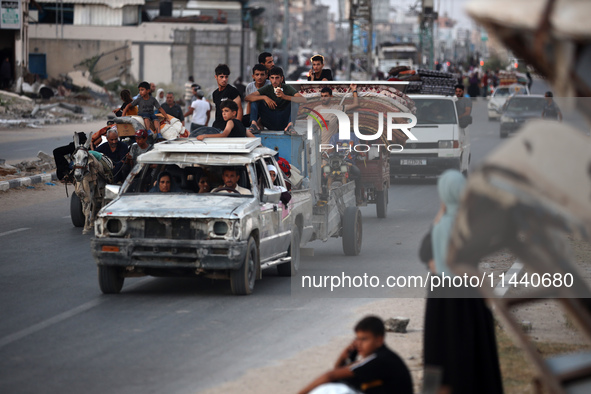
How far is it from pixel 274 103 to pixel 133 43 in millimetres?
51314

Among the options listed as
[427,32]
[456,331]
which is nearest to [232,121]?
[456,331]

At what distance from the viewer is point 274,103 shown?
46.0 feet

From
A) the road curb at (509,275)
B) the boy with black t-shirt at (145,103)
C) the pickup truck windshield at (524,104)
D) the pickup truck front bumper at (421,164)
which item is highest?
the boy with black t-shirt at (145,103)

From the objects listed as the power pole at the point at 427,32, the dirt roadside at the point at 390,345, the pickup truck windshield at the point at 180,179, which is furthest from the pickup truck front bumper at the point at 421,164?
the power pole at the point at 427,32

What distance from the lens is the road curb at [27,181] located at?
67.9ft

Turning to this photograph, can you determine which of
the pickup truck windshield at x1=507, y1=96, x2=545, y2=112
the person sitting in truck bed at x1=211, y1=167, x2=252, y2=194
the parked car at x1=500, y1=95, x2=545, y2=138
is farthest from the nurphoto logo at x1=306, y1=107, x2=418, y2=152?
the pickup truck windshield at x1=507, y1=96, x2=545, y2=112

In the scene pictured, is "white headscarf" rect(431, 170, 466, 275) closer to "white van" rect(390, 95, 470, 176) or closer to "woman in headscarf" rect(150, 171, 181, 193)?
"woman in headscarf" rect(150, 171, 181, 193)

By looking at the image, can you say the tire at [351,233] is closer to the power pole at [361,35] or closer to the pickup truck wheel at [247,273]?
the pickup truck wheel at [247,273]

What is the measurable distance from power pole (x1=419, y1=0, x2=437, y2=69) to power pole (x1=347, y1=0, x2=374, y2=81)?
14960 millimetres

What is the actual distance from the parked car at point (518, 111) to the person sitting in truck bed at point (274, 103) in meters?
24.8

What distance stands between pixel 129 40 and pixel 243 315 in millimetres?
54596

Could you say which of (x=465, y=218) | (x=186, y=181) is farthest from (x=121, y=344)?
(x=465, y=218)

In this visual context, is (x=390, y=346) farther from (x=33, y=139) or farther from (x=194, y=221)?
(x=33, y=139)

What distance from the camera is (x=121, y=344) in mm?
8664
